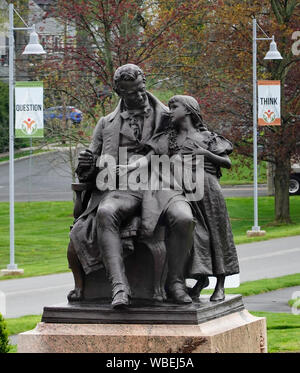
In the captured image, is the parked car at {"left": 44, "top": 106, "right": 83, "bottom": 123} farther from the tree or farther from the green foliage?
the green foliage

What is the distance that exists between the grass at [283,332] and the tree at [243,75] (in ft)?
54.1

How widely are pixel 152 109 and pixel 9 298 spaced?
8569mm

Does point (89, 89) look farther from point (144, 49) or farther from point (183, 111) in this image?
point (183, 111)

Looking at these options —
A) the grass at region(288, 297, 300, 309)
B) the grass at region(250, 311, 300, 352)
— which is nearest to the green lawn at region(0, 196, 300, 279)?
the grass at region(288, 297, 300, 309)

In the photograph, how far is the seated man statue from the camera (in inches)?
356

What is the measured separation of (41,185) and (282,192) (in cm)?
1393

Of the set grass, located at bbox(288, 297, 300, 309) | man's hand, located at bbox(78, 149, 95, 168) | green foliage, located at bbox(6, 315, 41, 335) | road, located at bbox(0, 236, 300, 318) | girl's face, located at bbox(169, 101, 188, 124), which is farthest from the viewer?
road, located at bbox(0, 236, 300, 318)

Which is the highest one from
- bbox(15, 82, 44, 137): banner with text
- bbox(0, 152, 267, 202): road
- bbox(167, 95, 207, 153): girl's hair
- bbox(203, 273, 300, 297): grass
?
bbox(15, 82, 44, 137): banner with text

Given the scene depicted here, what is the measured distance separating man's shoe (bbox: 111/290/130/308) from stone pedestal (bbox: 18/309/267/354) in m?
0.16

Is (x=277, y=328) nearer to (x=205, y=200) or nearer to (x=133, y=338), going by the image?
(x=205, y=200)

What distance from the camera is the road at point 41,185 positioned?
3944 cm

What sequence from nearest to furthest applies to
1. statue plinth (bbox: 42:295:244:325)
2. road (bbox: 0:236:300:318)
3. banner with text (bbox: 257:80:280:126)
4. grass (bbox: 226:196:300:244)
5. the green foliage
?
1. statue plinth (bbox: 42:295:244:325)
2. the green foliage
3. road (bbox: 0:236:300:318)
4. banner with text (bbox: 257:80:280:126)
5. grass (bbox: 226:196:300:244)

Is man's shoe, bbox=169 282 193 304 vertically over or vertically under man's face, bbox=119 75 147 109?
under
